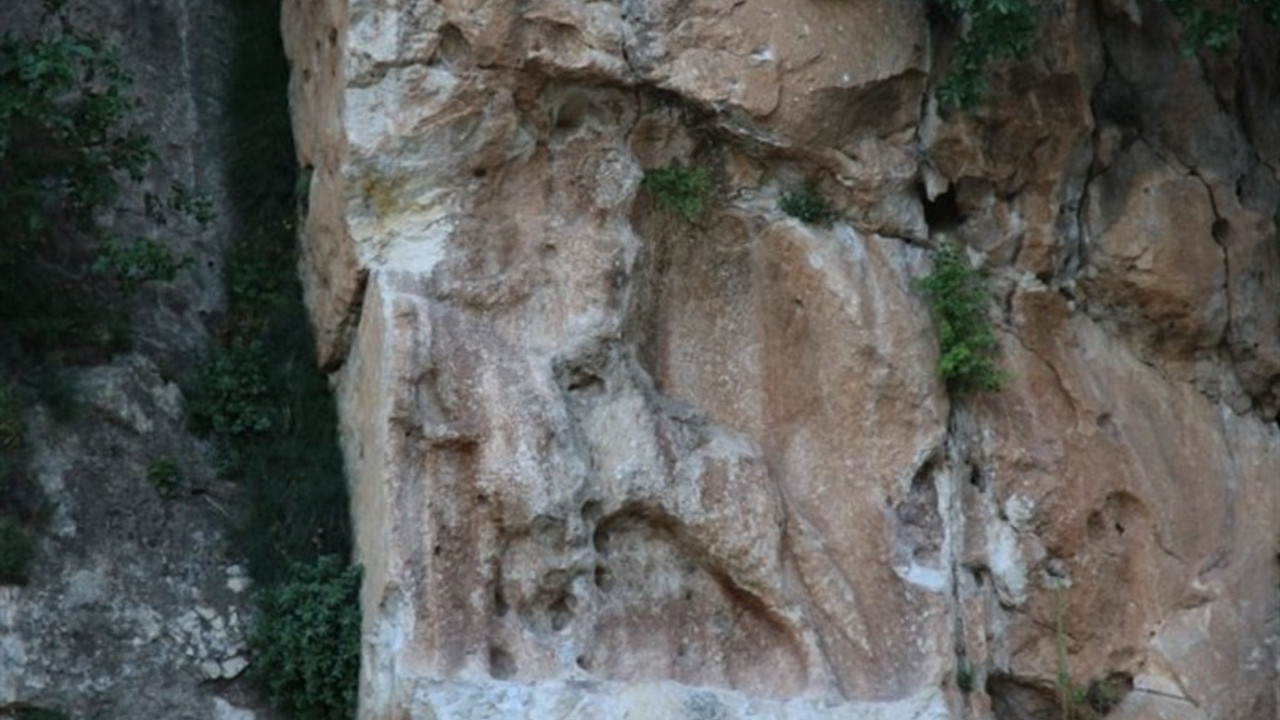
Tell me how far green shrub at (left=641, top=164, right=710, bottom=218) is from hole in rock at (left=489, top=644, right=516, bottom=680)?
2.14 m

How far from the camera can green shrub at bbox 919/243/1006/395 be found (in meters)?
11.3

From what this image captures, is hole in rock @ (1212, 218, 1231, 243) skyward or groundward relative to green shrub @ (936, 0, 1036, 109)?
groundward

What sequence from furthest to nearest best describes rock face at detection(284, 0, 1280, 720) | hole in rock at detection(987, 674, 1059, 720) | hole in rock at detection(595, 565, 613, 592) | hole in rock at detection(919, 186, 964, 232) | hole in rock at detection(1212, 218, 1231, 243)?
1. hole in rock at detection(1212, 218, 1231, 243)
2. hole in rock at detection(919, 186, 964, 232)
3. hole in rock at detection(987, 674, 1059, 720)
4. hole in rock at detection(595, 565, 613, 592)
5. rock face at detection(284, 0, 1280, 720)

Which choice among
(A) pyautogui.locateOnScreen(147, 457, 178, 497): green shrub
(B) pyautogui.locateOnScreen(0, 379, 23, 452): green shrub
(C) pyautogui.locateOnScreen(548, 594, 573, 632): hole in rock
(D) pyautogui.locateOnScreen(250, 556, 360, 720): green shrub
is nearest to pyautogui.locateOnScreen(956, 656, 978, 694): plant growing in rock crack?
(C) pyautogui.locateOnScreen(548, 594, 573, 632): hole in rock

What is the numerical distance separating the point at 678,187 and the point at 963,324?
4.56ft

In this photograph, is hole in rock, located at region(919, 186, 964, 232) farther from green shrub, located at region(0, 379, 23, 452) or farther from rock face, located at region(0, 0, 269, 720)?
green shrub, located at region(0, 379, 23, 452)

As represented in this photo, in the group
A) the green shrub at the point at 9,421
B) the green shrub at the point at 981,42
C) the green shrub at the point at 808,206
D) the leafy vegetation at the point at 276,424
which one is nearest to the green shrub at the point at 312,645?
the leafy vegetation at the point at 276,424

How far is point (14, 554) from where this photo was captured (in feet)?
34.7

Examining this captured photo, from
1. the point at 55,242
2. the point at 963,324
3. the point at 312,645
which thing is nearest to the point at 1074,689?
the point at 963,324

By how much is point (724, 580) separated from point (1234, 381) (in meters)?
2.80

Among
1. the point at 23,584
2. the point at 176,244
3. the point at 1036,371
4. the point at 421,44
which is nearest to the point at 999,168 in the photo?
the point at 1036,371

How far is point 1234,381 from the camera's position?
12.0 meters

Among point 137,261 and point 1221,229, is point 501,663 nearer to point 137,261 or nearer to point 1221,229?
point 137,261

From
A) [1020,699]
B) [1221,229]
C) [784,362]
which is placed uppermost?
[1221,229]
